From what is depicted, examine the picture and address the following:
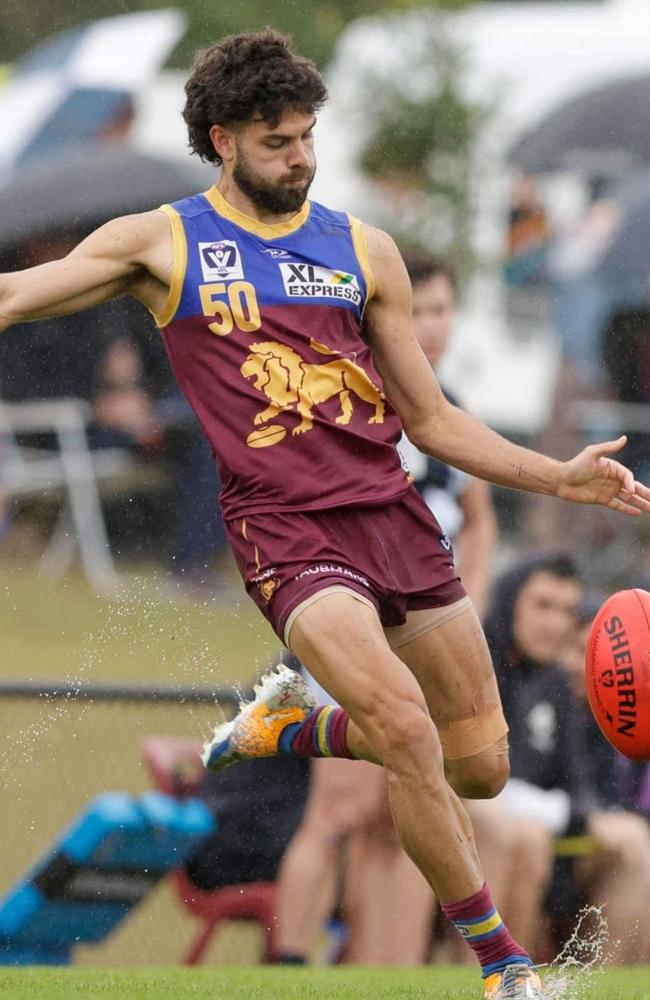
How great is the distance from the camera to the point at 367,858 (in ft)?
23.1

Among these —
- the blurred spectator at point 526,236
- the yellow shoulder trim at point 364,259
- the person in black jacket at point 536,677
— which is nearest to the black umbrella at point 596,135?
the blurred spectator at point 526,236

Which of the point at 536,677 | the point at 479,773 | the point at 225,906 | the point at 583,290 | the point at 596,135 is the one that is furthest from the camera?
the point at 596,135

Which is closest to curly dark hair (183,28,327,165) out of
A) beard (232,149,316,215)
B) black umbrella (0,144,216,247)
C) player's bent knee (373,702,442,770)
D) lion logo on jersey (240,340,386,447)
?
beard (232,149,316,215)

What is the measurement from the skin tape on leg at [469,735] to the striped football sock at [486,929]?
2.03 ft

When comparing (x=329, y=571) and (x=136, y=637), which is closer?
(x=329, y=571)

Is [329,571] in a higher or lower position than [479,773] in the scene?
higher

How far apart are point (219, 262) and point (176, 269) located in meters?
0.12

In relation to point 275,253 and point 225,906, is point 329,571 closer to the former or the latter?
point 275,253

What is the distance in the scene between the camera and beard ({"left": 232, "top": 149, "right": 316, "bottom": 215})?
16.3ft

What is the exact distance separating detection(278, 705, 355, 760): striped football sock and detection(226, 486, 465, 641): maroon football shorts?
58cm

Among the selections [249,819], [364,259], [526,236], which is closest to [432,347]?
[249,819]

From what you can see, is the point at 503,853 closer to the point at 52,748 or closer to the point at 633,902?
the point at 633,902

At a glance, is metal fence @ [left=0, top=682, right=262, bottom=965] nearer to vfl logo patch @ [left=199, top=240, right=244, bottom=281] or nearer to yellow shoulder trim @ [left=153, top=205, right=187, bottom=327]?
yellow shoulder trim @ [left=153, top=205, right=187, bottom=327]

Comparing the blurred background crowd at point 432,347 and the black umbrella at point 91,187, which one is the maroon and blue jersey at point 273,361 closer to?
the blurred background crowd at point 432,347
